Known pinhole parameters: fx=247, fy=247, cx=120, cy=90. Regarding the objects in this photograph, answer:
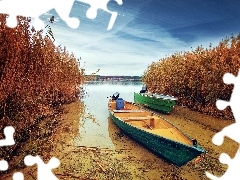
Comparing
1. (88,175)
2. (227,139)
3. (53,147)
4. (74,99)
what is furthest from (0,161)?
(74,99)

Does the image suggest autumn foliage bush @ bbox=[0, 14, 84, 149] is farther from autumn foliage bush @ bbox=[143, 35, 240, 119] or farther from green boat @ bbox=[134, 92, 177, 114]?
autumn foliage bush @ bbox=[143, 35, 240, 119]

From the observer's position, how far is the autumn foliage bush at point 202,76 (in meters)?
18.1

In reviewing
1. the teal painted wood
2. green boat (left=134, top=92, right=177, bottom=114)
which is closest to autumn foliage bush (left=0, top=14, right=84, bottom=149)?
the teal painted wood

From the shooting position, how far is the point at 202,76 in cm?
2016

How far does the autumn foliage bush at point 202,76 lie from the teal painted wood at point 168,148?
32.0 ft

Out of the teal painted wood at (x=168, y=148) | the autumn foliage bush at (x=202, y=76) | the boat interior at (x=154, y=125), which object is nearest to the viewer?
the teal painted wood at (x=168, y=148)

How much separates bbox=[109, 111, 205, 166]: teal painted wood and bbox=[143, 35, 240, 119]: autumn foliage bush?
384 inches

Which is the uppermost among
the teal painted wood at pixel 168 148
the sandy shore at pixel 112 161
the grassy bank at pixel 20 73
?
the grassy bank at pixel 20 73

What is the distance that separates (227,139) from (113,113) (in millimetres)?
6236

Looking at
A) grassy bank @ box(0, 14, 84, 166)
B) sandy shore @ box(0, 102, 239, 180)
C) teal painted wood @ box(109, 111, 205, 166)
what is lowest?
sandy shore @ box(0, 102, 239, 180)

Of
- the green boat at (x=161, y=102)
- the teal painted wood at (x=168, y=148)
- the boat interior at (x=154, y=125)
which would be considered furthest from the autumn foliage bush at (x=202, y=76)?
the teal painted wood at (x=168, y=148)

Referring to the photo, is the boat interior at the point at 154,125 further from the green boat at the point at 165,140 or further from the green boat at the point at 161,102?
the green boat at the point at 161,102

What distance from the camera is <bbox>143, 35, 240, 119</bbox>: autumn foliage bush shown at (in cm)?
1808

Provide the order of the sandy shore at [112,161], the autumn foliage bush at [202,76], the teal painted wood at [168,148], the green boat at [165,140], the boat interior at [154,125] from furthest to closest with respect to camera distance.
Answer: the autumn foliage bush at [202,76] < the boat interior at [154,125] < the sandy shore at [112,161] < the green boat at [165,140] < the teal painted wood at [168,148]
